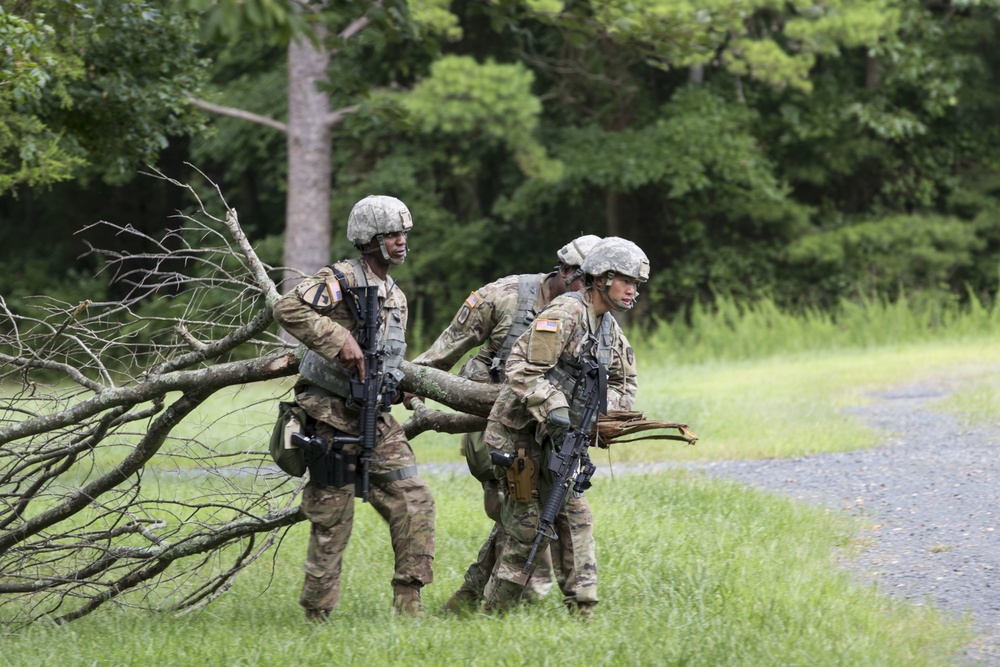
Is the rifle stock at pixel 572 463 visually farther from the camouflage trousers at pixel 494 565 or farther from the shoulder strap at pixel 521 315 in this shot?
the shoulder strap at pixel 521 315

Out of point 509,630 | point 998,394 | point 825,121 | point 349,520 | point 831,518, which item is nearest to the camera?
point 509,630

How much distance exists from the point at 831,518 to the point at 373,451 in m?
3.32

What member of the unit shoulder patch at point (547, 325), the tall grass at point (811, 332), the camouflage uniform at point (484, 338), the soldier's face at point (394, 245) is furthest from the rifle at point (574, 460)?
the tall grass at point (811, 332)

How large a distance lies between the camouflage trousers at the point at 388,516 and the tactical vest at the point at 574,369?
2.46 feet

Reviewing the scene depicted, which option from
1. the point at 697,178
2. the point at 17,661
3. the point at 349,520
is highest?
the point at 697,178

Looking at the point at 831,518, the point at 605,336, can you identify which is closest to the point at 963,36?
the point at 831,518

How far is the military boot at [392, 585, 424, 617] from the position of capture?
19.0ft

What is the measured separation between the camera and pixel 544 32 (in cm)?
2319

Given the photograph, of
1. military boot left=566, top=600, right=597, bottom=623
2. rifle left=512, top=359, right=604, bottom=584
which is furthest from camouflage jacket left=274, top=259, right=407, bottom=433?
military boot left=566, top=600, right=597, bottom=623

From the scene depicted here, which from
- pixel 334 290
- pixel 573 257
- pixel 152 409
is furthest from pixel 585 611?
pixel 152 409

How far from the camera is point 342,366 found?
5.51 meters

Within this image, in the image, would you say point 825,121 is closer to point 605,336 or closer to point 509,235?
point 509,235

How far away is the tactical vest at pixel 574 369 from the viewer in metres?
5.48

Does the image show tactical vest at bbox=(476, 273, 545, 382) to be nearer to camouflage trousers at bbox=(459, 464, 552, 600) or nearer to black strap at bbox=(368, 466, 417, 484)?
camouflage trousers at bbox=(459, 464, 552, 600)
